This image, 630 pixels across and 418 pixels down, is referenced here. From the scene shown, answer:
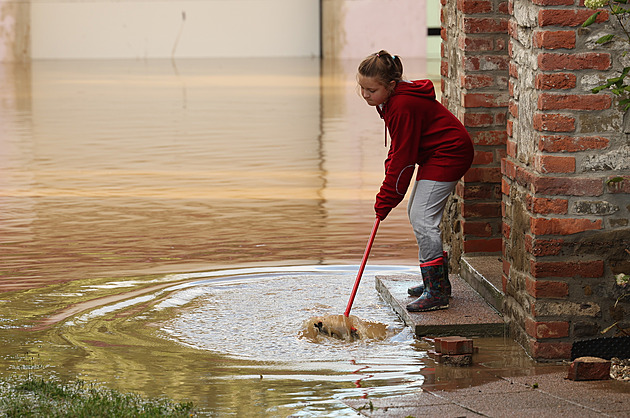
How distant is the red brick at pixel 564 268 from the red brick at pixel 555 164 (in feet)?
1.31

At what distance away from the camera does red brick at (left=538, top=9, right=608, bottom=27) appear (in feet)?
15.1

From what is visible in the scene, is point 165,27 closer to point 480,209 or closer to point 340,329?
point 480,209

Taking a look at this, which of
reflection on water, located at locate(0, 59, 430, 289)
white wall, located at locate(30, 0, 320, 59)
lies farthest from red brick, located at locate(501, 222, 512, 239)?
white wall, located at locate(30, 0, 320, 59)

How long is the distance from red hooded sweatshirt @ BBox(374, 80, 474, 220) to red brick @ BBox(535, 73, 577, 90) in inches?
29.2

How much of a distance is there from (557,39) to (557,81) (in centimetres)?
18

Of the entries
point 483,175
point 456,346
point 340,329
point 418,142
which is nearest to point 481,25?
point 483,175

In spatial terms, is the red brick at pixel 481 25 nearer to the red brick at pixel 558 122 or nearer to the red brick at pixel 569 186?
the red brick at pixel 558 122

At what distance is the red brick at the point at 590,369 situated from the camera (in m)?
4.36

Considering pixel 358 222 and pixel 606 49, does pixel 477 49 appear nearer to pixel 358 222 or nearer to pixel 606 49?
pixel 606 49

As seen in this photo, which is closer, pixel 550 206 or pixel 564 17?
pixel 564 17

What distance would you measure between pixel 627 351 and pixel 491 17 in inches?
81.7

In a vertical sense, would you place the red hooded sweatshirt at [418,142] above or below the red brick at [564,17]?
below

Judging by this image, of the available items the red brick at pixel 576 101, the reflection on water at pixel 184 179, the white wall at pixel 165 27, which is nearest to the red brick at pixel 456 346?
the red brick at pixel 576 101

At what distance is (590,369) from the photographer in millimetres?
4367
